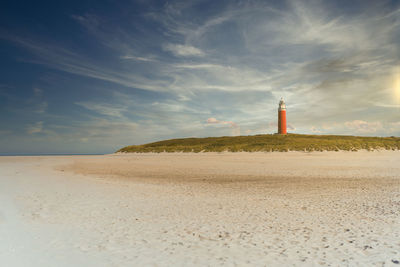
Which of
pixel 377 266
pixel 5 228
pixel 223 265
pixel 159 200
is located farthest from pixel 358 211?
pixel 5 228

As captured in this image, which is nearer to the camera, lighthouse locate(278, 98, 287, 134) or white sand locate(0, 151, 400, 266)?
white sand locate(0, 151, 400, 266)

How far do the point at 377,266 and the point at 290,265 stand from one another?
53.9 inches

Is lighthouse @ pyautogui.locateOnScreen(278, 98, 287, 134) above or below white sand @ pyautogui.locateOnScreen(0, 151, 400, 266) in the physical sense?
above

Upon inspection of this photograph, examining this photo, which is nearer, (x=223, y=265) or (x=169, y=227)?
(x=223, y=265)

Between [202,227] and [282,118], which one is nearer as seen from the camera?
[202,227]

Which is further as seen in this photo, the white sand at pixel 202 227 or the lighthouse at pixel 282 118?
the lighthouse at pixel 282 118

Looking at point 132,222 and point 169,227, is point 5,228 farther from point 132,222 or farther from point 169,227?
point 169,227

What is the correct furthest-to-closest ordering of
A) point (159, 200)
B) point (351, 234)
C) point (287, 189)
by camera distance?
point (287, 189), point (159, 200), point (351, 234)

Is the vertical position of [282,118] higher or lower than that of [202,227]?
higher

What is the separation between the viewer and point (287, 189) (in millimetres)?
11367

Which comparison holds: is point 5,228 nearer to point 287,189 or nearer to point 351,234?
point 351,234

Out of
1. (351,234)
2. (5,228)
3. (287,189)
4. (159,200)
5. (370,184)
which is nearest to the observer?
(351,234)

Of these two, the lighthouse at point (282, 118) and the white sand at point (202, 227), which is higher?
the lighthouse at point (282, 118)

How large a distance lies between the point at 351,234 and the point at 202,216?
11.7ft
